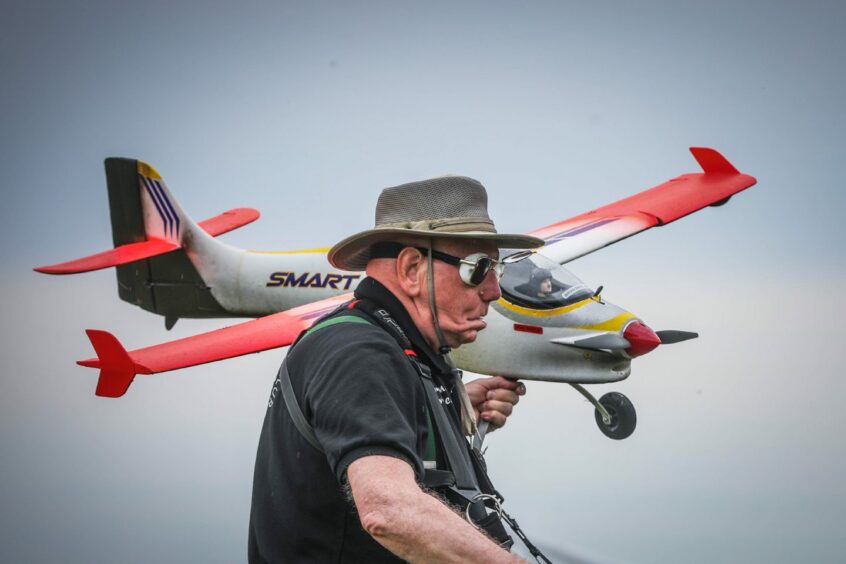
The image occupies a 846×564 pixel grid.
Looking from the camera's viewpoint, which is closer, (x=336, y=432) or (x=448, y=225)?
(x=336, y=432)

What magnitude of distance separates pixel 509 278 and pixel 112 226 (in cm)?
615

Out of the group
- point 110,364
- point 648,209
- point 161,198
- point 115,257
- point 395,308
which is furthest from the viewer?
point 161,198

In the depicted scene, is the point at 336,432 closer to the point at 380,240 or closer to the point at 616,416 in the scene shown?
the point at 380,240

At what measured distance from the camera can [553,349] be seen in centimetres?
638

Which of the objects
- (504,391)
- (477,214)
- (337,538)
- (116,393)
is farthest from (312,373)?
(116,393)

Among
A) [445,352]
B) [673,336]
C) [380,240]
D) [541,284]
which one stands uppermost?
[380,240]

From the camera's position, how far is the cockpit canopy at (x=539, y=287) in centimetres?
641

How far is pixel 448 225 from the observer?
2.21m

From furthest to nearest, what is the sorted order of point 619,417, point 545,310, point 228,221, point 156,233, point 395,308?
point 228,221
point 156,233
point 619,417
point 545,310
point 395,308

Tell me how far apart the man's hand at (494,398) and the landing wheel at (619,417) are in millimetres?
4366

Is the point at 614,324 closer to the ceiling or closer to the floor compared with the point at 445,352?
closer to the floor

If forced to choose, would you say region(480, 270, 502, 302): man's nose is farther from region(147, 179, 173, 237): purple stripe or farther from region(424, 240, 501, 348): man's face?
region(147, 179, 173, 237): purple stripe

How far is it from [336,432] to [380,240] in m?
0.80

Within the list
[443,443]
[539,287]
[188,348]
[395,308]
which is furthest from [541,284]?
[443,443]
